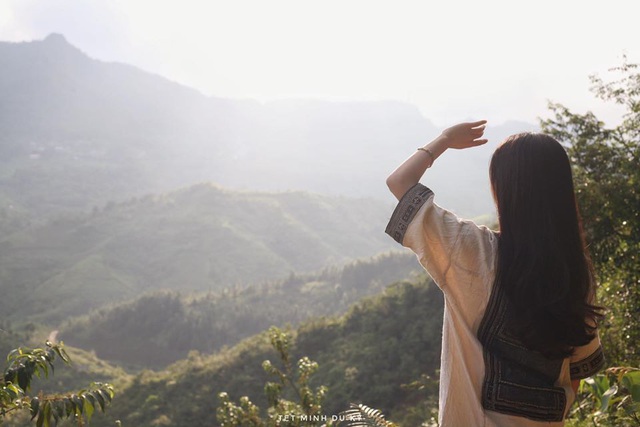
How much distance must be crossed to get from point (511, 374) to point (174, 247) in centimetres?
10373

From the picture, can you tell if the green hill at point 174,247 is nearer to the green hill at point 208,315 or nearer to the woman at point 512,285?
the green hill at point 208,315

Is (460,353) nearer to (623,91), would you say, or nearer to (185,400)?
(623,91)

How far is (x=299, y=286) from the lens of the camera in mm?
66375

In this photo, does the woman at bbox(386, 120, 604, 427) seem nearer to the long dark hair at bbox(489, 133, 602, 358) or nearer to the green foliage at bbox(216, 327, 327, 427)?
the long dark hair at bbox(489, 133, 602, 358)

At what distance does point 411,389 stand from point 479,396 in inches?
582

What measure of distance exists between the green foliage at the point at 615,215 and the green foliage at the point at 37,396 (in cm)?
325

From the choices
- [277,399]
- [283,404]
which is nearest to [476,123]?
[277,399]

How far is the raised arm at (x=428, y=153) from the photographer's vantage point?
148 centimetres

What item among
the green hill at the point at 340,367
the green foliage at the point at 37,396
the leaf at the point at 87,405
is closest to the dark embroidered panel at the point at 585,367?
the green foliage at the point at 37,396

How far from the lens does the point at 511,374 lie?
4.41 feet

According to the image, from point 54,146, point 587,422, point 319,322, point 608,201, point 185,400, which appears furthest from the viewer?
point 54,146

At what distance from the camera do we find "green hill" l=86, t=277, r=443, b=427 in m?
16.6

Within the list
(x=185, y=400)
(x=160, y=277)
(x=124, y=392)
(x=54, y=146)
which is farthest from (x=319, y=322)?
(x=54, y=146)

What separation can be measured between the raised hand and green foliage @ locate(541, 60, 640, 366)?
235cm
